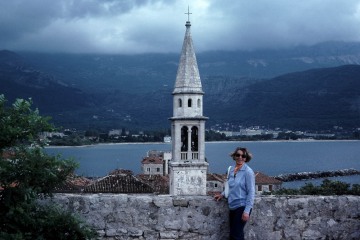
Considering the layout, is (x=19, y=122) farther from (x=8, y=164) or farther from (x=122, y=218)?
(x=122, y=218)

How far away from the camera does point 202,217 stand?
6.05 m

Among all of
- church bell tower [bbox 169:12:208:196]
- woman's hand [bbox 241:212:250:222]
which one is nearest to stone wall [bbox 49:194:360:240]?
woman's hand [bbox 241:212:250:222]

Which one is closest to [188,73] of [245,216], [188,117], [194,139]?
[188,117]

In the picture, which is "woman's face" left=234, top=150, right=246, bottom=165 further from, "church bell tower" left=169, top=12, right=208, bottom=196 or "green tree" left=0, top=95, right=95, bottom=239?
"church bell tower" left=169, top=12, right=208, bottom=196

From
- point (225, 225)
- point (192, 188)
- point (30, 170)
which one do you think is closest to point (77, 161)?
point (30, 170)

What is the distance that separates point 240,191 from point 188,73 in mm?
22467

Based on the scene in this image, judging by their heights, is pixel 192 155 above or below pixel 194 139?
below

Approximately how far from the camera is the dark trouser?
568 centimetres

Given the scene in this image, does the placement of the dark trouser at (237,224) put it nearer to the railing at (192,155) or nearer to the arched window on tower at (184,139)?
the railing at (192,155)

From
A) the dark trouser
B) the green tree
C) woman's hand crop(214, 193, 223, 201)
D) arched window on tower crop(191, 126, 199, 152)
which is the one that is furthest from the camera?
arched window on tower crop(191, 126, 199, 152)

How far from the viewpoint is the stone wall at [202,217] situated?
19.7 feet

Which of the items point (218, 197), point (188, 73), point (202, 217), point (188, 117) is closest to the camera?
point (218, 197)

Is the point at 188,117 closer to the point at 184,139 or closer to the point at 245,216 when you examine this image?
the point at 184,139

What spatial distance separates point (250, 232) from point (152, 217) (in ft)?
3.63
